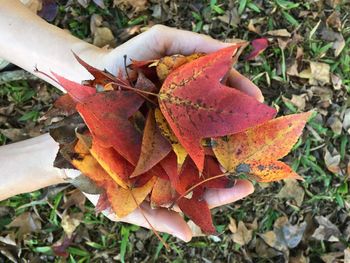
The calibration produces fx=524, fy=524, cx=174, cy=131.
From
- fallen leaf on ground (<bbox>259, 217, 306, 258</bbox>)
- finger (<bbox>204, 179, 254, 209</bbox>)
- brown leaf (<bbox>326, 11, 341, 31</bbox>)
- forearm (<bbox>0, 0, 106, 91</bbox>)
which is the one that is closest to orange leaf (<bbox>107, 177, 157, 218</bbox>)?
finger (<bbox>204, 179, 254, 209</bbox>)

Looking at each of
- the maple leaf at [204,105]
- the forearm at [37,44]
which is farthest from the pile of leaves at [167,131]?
the forearm at [37,44]

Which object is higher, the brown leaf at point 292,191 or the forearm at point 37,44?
the forearm at point 37,44

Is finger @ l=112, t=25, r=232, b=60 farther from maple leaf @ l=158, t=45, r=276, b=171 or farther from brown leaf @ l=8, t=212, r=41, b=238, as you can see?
brown leaf @ l=8, t=212, r=41, b=238

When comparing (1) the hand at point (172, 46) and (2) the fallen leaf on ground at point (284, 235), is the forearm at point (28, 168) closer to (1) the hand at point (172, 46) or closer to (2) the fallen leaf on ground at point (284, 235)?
(1) the hand at point (172, 46)

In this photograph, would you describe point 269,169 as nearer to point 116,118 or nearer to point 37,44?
point 116,118

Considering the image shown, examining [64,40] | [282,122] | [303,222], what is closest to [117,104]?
[282,122]

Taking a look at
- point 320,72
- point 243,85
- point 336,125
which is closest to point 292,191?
point 336,125

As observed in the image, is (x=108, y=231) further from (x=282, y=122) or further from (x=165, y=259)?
(x=282, y=122)
